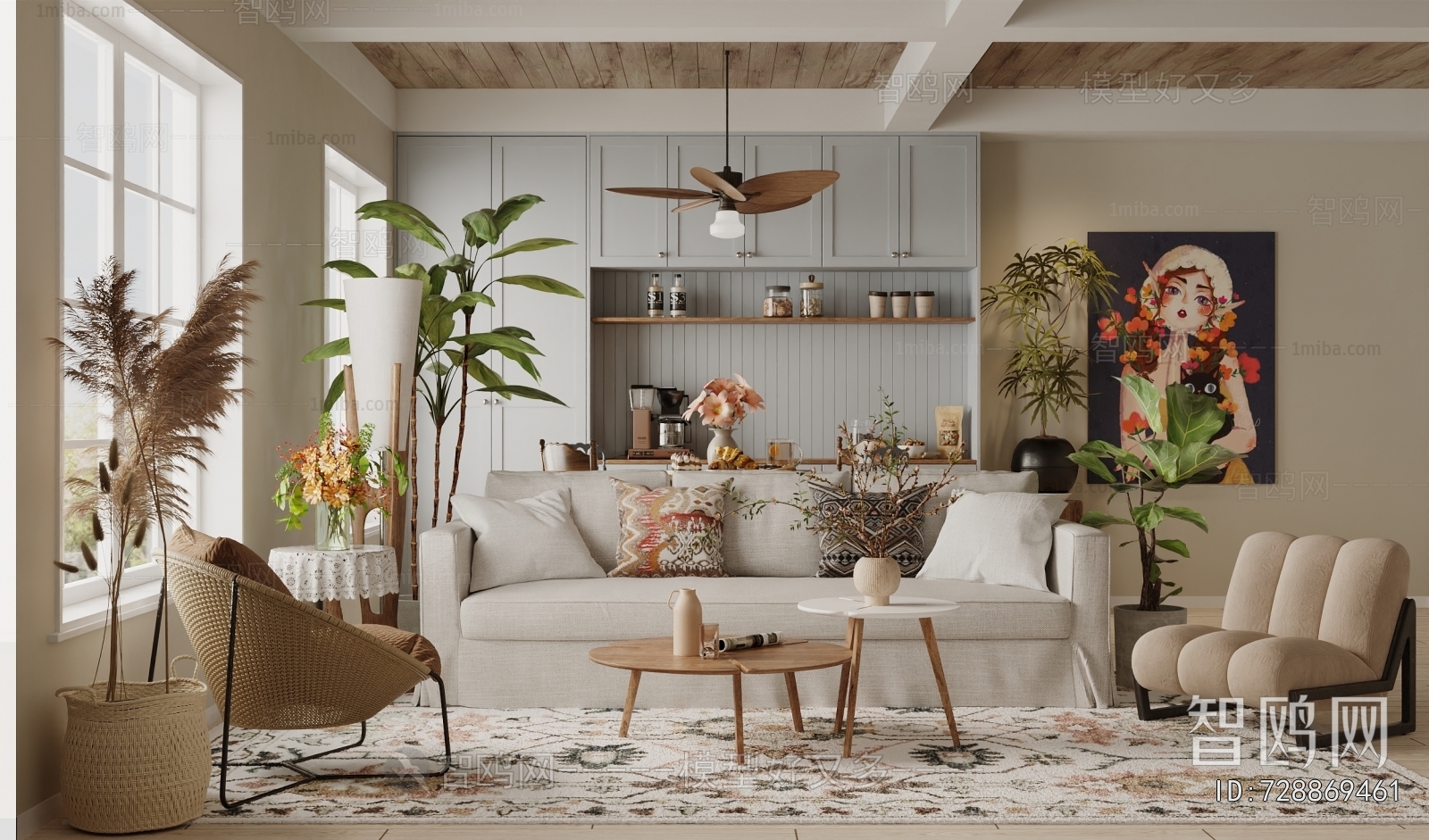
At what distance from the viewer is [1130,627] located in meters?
4.52

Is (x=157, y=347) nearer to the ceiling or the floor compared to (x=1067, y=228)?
nearer to the floor

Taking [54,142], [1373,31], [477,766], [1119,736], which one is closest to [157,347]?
[54,142]

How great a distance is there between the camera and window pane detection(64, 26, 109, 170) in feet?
11.5

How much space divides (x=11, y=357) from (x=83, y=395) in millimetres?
429

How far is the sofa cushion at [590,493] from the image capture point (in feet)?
15.6

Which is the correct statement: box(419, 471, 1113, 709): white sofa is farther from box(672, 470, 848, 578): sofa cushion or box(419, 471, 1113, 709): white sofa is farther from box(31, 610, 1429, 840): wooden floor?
box(31, 610, 1429, 840): wooden floor

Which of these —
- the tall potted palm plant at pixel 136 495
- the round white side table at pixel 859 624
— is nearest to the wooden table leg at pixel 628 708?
the round white side table at pixel 859 624

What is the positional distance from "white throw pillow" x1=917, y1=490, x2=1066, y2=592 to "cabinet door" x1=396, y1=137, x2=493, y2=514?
2926 mm

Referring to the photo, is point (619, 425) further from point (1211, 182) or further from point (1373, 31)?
point (1373, 31)

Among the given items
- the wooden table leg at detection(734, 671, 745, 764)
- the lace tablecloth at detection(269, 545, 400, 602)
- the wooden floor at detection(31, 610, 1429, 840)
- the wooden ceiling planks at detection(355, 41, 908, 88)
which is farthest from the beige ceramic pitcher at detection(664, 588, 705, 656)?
the wooden ceiling planks at detection(355, 41, 908, 88)

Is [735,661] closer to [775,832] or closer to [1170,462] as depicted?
[775,832]

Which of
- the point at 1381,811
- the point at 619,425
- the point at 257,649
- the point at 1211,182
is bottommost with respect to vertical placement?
the point at 1381,811

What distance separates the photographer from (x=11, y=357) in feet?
9.77

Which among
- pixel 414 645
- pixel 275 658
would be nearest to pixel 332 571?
pixel 414 645
